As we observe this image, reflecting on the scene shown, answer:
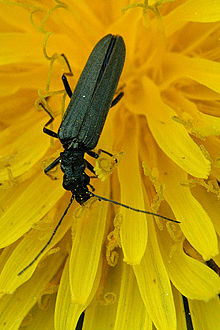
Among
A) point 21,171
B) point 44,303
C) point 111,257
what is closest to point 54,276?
point 44,303

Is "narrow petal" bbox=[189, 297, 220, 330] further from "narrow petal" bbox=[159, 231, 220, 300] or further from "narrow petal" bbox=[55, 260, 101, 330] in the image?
"narrow petal" bbox=[55, 260, 101, 330]

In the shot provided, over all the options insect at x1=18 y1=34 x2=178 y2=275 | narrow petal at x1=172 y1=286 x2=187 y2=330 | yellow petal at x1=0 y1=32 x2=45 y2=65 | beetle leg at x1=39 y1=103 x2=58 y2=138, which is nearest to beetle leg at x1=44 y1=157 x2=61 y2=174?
insect at x1=18 y1=34 x2=178 y2=275

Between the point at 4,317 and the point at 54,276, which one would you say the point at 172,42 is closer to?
the point at 54,276

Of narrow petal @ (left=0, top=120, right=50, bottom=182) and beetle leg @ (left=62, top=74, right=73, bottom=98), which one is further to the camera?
beetle leg @ (left=62, top=74, right=73, bottom=98)

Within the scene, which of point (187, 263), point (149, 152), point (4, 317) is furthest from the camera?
point (149, 152)

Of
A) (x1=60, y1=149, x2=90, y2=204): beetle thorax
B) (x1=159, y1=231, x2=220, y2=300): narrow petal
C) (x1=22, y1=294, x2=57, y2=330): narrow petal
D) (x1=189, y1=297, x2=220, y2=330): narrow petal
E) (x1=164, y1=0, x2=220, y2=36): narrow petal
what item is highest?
(x1=164, y1=0, x2=220, y2=36): narrow petal

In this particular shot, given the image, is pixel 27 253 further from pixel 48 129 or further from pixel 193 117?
pixel 193 117

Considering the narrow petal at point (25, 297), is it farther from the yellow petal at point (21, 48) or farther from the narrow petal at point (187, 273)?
the yellow petal at point (21, 48)
